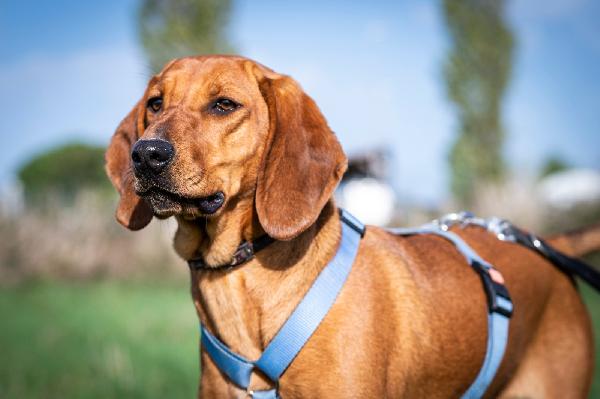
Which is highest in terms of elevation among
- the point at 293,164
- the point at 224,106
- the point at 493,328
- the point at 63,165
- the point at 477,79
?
the point at 224,106

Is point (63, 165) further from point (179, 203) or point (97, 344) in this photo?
point (179, 203)

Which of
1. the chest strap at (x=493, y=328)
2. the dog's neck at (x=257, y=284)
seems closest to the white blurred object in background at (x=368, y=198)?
the chest strap at (x=493, y=328)

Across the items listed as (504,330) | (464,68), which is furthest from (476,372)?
(464,68)

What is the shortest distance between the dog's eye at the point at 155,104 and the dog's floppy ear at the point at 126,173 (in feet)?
0.38

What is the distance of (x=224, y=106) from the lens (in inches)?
123

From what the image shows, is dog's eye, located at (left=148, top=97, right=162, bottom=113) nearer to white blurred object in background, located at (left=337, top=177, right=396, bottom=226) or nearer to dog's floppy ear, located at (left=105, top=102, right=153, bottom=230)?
dog's floppy ear, located at (left=105, top=102, right=153, bottom=230)

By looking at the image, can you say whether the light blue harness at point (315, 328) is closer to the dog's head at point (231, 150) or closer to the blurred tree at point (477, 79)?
the dog's head at point (231, 150)

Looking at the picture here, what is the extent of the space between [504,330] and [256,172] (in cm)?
164

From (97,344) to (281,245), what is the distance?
606cm

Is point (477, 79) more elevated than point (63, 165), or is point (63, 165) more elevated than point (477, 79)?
point (477, 79)

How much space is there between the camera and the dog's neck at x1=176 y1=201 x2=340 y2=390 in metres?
2.89

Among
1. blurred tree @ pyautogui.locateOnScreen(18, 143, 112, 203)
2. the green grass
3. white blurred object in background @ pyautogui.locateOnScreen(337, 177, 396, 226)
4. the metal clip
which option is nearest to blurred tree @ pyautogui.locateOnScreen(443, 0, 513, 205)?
white blurred object in background @ pyautogui.locateOnScreen(337, 177, 396, 226)

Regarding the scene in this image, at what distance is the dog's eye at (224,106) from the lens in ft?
10.1

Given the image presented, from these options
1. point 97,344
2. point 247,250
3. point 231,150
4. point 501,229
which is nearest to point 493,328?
point 501,229
